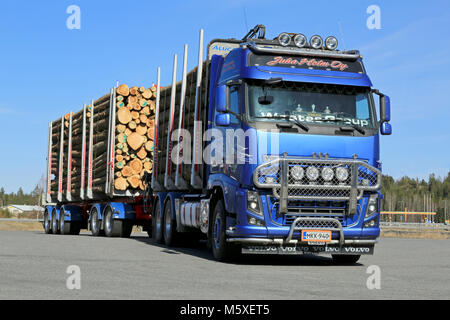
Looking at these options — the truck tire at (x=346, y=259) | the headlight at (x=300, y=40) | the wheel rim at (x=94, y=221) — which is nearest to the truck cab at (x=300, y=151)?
the headlight at (x=300, y=40)

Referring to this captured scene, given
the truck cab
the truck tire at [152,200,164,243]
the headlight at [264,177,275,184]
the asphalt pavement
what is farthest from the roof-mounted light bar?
the truck tire at [152,200,164,243]

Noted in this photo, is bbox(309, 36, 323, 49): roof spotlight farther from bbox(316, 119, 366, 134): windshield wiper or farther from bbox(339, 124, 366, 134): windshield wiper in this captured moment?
bbox(339, 124, 366, 134): windshield wiper

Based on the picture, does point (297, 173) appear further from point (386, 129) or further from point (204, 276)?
point (204, 276)

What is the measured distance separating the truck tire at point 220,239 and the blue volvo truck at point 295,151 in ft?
0.06

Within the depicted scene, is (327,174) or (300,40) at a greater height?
(300,40)

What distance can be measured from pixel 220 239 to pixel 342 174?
248 centimetres

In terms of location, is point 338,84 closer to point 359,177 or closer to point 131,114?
point 359,177

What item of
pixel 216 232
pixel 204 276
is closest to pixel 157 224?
pixel 216 232

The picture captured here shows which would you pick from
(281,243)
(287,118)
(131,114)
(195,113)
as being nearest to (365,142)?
(287,118)

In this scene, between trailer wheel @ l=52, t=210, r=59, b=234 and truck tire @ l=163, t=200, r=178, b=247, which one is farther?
trailer wheel @ l=52, t=210, r=59, b=234

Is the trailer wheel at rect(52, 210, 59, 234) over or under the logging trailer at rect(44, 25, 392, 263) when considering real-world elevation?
under

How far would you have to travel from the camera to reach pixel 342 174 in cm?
1222

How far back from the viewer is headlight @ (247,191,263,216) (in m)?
12.1

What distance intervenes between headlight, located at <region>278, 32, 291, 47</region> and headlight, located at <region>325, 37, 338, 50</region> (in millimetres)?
807
